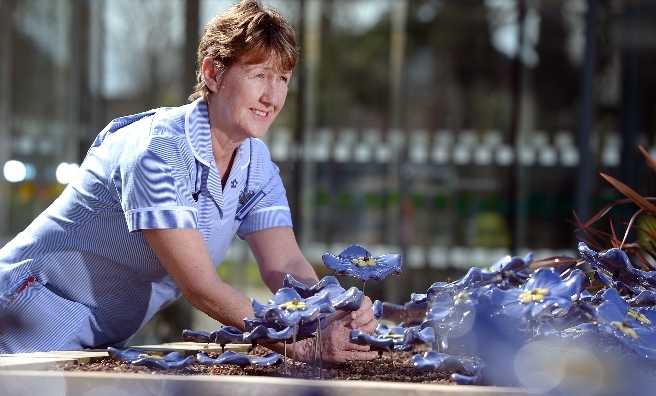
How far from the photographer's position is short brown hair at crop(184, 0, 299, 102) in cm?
143

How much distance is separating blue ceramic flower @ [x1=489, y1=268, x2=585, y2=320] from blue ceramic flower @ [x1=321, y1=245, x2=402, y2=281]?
0.86ft

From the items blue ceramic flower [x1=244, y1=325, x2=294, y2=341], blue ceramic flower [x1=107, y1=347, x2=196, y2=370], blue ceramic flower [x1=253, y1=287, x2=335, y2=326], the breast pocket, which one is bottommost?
the breast pocket

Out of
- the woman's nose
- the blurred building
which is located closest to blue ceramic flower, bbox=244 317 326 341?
the woman's nose

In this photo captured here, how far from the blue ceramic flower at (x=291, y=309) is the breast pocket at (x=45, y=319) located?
1.85 ft

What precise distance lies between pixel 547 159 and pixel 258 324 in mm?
4125

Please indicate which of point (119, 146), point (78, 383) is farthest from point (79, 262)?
point (78, 383)

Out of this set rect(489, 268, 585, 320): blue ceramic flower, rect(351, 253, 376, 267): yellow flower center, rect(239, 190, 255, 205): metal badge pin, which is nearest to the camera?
rect(489, 268, 585, 320): blue ceramic flower

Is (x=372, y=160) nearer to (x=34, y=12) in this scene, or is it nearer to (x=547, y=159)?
(x=547, y=159)

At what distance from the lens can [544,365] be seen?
2.89 ft

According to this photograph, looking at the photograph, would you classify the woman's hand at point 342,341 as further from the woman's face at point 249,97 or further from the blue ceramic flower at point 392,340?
the woman's face at point 249,97

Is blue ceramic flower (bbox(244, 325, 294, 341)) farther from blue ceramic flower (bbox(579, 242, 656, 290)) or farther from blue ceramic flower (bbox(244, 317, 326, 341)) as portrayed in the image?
blue ceramic flower (bbox(579, 242, 656, 290))

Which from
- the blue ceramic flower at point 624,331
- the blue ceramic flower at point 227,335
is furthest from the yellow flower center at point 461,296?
the blue ceramic flower at point 227,335

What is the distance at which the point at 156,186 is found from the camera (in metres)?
1.29

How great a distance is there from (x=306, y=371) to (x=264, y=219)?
51cm
